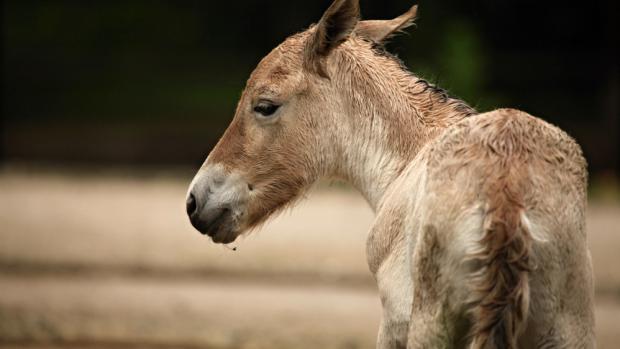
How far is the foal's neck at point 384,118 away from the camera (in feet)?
14.5

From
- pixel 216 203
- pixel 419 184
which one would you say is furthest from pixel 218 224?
pixel 419 184

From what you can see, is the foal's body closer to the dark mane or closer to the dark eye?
the dark mane

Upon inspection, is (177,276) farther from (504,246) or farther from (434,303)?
(504,246)

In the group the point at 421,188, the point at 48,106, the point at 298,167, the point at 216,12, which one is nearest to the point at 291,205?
the point at 298,167

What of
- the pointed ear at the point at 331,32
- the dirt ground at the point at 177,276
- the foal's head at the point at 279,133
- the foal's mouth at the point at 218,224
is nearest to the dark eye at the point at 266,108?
the foal's head at the point at 279,133

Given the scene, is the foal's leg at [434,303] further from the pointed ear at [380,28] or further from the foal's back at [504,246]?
the pointed ear at [380,28]

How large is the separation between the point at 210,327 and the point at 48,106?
13.9 meters

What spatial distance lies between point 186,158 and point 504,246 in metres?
15.6

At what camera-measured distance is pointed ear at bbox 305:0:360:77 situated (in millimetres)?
4418

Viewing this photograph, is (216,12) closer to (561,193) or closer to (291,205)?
(291,205)

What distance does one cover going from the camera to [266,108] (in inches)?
178

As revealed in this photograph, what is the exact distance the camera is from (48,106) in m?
20.5

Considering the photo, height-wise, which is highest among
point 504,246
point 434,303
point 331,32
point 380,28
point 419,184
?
point 380,28

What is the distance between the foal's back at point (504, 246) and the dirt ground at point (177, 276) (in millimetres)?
2980
